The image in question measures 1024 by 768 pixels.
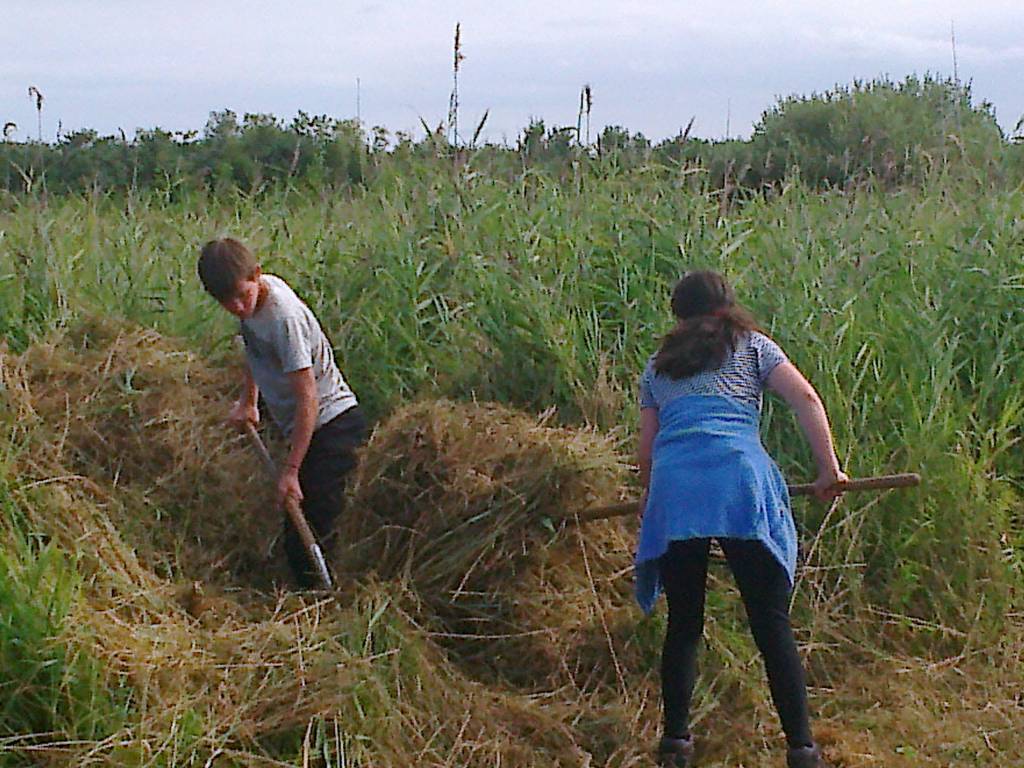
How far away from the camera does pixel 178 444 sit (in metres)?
4.46

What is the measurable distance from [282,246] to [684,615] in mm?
3331

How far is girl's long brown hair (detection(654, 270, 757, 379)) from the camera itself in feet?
10.6

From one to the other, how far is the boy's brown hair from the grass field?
79cm

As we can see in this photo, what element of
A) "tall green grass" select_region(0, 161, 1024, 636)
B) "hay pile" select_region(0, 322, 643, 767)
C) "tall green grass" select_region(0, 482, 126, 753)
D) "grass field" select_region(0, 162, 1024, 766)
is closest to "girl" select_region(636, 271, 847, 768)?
"grass field" select_region(0, 162, 1024, 766)

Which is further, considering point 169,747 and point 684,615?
point 684,615

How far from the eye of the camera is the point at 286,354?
384 centimetres

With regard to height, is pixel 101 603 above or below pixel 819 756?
above

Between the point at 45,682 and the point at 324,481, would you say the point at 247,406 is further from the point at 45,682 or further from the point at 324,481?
the point at 45,682

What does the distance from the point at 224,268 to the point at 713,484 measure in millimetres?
1745

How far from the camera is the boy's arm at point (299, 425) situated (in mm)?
3844

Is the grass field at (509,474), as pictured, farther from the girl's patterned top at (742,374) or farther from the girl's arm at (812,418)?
the girl's arm at (812,418)

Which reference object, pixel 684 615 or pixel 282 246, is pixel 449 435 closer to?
pixel 684 615

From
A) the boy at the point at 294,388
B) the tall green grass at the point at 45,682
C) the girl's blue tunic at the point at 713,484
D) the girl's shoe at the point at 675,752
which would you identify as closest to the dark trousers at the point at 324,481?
the boy at the point at 294,388

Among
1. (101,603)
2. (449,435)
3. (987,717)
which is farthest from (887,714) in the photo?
(101,603)
